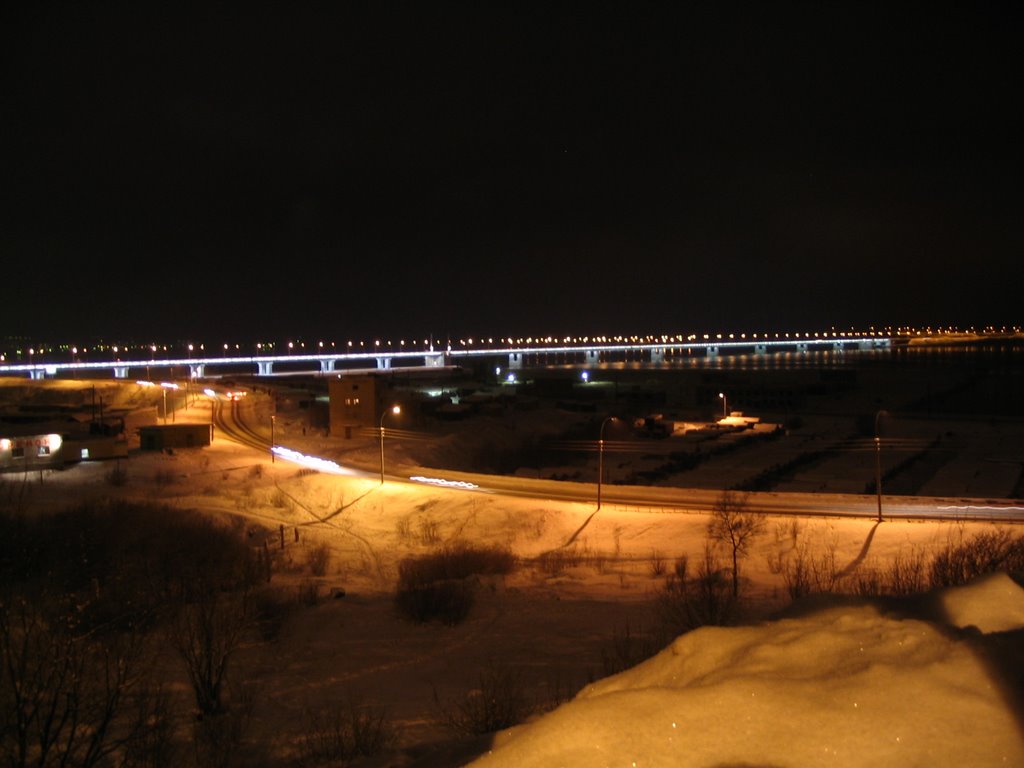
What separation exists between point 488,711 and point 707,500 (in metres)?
15.5

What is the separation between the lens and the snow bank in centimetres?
278

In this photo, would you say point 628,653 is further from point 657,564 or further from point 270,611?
point 657,564

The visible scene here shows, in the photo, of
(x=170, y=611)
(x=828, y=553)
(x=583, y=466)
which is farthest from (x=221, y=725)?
(x=583, y=466)

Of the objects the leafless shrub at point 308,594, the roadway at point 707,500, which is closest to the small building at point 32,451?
the roadway at point 707,500

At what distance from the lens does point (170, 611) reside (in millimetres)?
9781

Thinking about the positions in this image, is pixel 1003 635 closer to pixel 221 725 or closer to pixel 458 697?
pixel 458 697

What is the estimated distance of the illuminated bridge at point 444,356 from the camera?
293ft

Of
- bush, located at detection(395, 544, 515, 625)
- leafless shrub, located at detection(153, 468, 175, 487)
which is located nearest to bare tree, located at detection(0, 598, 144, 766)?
bush, located at detection(395, 544, 515, 625)

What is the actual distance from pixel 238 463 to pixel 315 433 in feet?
37.5

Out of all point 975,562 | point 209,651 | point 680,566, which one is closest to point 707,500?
point 680,566

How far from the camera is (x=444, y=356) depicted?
123 m

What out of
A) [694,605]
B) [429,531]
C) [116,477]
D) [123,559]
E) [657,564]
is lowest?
[429,531]

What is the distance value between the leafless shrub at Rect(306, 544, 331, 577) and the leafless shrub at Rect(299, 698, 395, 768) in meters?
8.27

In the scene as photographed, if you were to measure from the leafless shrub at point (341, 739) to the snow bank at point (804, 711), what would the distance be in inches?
91.9
